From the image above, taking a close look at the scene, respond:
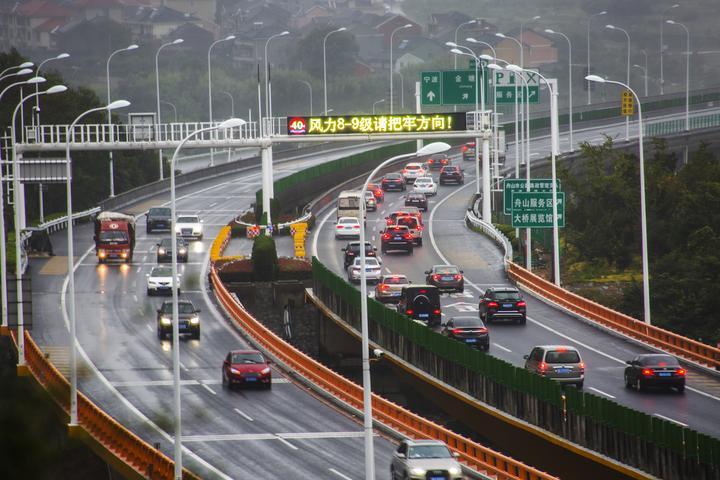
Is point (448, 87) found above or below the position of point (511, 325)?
above

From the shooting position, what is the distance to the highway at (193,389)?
115 ft

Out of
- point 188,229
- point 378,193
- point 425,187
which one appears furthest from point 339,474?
point 425,187

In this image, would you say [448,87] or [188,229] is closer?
[188,229]

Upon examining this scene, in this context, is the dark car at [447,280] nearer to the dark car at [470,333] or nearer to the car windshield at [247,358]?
the dark car at [470,333]

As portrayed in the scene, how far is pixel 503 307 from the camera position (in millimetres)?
54531

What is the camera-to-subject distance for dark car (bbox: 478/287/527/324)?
5450 centimetres

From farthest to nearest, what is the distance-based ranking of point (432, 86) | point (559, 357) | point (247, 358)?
point (432, 86), point (247, 358), point (559, 357)

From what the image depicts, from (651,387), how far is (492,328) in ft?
44.8

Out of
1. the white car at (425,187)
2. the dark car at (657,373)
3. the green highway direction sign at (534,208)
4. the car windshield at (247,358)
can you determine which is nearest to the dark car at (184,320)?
the car windshield at (247,358)

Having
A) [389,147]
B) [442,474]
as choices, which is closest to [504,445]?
[442,474]

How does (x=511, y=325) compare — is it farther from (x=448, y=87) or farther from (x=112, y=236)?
(x=448, y=87)

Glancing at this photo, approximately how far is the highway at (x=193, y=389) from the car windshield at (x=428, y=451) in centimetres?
390

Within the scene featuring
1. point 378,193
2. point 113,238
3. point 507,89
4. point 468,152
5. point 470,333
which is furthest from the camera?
point 468,152

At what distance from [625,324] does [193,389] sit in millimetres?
18197
